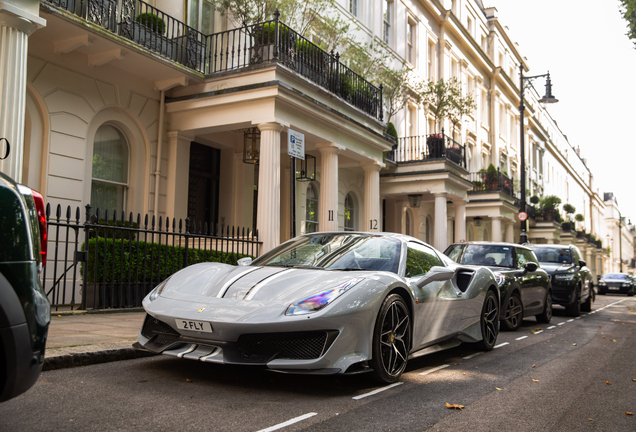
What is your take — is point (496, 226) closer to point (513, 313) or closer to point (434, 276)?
point (513, 313)

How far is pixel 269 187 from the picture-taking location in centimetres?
1260

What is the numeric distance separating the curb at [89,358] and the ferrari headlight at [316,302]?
6.77 feet

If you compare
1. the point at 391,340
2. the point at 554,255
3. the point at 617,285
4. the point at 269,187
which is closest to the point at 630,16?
the point at 554,255

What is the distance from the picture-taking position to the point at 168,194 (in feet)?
44.8

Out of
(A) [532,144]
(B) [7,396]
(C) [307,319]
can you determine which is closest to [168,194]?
(C) [307,319]

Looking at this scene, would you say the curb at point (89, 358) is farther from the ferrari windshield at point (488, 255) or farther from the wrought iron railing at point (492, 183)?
the wrought iron railing at point (492, 183)

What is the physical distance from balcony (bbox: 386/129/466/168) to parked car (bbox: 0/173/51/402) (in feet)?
63.3

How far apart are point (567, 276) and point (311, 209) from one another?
883 centimetres

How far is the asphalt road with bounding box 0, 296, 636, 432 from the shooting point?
3549 mm

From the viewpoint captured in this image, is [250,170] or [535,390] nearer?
[535,390]

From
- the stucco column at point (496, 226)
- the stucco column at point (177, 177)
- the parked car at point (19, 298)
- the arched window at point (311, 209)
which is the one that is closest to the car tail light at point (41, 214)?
the parked car at point (19, 298)

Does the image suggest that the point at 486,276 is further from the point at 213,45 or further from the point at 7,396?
the point at 213,45

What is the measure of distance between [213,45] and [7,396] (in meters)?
12.9

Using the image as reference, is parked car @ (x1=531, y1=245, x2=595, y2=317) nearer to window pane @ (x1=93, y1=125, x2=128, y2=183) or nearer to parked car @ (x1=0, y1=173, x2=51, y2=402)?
window pane @ (x1=93, y1=125, x2=128, y2=183)
